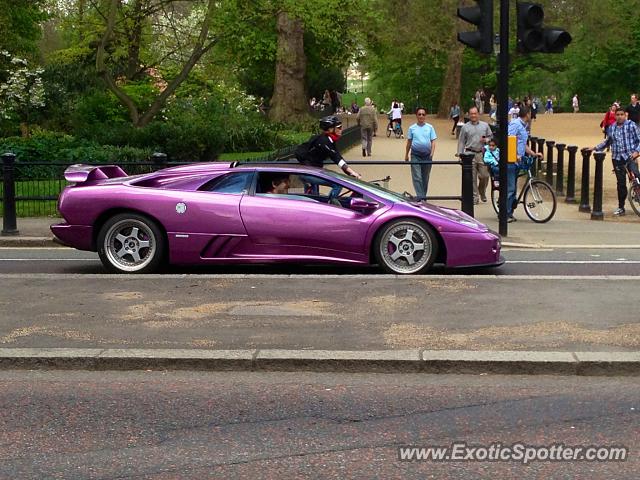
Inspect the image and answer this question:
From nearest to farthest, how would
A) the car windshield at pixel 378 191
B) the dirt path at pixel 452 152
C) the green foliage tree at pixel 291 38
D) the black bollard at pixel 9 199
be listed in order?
the car windshield at pixel 378 191, the black bollard at pixel 9 199, the dirt path at pixel 452 152, the green foliage tree at pixel 291 38

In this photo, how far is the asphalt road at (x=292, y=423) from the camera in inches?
220

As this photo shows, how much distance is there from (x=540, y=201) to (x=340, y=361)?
10.9 meters

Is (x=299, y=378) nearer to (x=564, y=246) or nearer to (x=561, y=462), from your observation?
(x=561, y=462)

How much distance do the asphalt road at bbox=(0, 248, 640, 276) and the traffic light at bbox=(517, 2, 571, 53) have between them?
2.60 metres

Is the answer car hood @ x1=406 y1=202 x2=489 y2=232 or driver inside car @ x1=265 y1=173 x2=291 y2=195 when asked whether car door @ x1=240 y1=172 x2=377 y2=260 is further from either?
car hood @ x1=406 y1=202 x2=489 y2=232

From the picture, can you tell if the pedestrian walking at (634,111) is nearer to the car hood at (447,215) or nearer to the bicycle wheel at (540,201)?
the bicycle wheel at (540,201)

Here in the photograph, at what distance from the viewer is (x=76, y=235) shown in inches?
477

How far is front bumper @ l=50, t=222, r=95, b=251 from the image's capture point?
12086 millimetres

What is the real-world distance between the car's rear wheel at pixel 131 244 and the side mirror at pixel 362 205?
2032 millimetres

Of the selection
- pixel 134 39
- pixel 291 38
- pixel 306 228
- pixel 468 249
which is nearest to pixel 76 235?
pixel 306 228

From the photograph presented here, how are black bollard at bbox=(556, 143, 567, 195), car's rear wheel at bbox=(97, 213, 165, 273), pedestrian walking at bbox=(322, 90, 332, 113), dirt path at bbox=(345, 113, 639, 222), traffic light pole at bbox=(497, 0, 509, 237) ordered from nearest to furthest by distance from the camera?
car's rear wheel at bbox=(97, 213, 165, 273), traffic light pole at bbox=(497, 0, 509, 237), dirt path at bbox=(345, 113, 639, 222), black bollard at bbox=(556, 143, 567, 195), pedestrian walking at bbox=(322, 90, 332, 113)

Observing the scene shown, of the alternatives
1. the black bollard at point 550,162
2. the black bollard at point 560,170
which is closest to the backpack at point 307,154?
the black bollard at point 560,170

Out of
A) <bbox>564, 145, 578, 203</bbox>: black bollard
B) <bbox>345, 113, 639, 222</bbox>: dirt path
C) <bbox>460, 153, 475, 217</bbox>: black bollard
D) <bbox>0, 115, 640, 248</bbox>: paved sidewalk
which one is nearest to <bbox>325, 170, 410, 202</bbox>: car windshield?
<bbox>0, 115, 640, 248</bbox>: paved sidewalk

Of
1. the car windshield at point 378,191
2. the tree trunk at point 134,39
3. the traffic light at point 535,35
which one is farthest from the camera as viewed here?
the tree trunk at point 134,39
